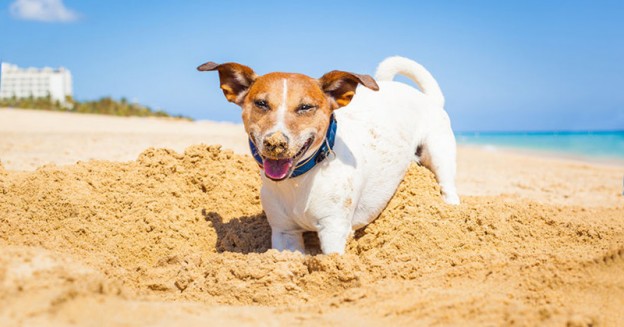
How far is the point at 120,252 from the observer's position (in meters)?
3.92

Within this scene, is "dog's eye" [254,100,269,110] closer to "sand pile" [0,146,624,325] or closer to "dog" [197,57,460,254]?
"dog" [197,57,460,254]

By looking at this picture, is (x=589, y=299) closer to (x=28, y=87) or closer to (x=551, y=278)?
(x=551, y=278)

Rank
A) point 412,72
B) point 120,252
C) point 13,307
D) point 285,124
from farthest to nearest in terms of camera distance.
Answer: point 412,72 < point 120,252 < point 285,124 < point 13,307

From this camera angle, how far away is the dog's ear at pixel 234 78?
3.69 meters

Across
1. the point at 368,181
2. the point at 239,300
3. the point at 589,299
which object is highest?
the point at 368,181

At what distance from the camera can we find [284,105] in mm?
3408

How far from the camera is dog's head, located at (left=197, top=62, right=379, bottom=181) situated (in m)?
3.29

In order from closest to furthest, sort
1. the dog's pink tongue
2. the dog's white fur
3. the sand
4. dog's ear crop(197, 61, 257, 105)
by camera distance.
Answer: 1. the sand
2. the dog's pink tongue
3. dog's ear crop(197, 61, 257, 105)
4. the dog's white fur

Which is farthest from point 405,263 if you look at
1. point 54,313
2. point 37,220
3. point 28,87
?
point 28,87

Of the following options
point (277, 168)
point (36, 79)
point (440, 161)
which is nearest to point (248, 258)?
point (277, 168)

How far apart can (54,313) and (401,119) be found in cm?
336

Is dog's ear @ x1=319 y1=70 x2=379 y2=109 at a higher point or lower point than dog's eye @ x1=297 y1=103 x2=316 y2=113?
higher

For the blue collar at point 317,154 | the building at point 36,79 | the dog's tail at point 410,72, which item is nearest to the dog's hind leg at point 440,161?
the dog's tail at point 410,72

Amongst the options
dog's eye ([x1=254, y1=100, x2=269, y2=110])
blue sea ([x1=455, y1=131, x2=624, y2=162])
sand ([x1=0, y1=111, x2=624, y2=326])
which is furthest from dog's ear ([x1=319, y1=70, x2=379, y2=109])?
blue sea ([x1=455, y1=131, x2=624, y2=162])
